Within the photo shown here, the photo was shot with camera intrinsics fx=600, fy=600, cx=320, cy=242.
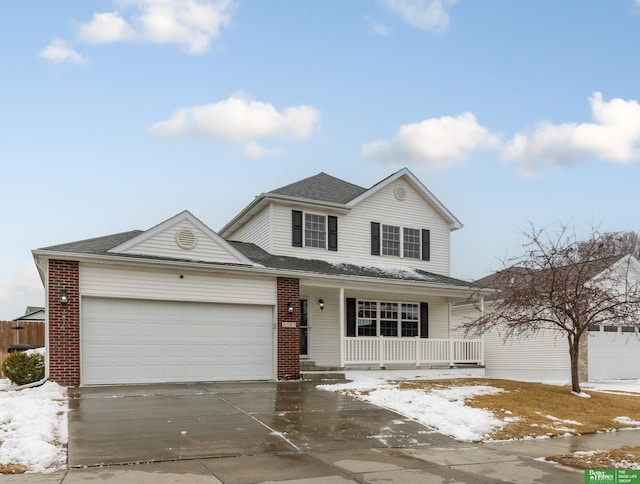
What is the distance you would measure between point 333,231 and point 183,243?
20.4ft

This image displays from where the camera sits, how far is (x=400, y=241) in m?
21.8

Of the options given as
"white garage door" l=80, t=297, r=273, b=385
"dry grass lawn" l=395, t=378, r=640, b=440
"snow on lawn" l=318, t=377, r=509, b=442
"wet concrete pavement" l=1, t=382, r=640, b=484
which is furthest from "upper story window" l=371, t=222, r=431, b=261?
"wet concrete pavement" l=1, t=382, r=640, b=484

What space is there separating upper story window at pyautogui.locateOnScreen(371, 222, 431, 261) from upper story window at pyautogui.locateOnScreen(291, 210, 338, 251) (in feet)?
5.23

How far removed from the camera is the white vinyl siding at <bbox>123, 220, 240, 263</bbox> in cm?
1554

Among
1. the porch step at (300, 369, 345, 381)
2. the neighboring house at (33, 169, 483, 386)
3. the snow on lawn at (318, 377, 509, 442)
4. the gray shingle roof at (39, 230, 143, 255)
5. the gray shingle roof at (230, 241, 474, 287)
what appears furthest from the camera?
the gray shingle roof at (230, 241, 474, 287)

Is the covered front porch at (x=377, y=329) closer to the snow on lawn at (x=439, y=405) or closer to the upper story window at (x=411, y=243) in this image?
the upper story window at (x=411, y=243)

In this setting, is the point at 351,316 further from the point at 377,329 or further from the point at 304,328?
the point at 304,328

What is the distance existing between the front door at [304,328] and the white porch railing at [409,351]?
5.43 ft

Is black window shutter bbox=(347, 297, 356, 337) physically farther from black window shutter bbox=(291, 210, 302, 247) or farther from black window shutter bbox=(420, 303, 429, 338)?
black window shutter bbox=(420, 303, 429, 338)

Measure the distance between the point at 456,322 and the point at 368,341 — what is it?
29.9 ft

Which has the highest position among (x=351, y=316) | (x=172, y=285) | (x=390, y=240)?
(x=390, y=240)

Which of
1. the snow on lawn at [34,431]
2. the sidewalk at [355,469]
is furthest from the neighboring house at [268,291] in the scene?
the sidewalk at [355,469]

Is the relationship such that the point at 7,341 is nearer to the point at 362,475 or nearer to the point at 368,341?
the point at 368,341
